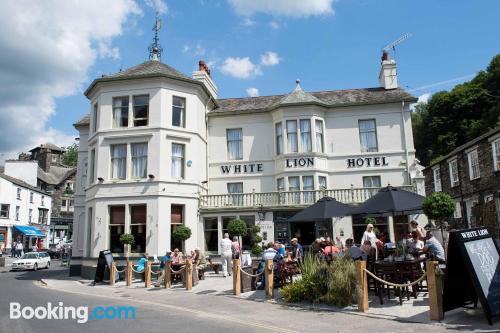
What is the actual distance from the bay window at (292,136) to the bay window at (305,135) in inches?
13.9

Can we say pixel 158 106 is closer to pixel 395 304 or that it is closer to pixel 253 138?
pixel 253 138

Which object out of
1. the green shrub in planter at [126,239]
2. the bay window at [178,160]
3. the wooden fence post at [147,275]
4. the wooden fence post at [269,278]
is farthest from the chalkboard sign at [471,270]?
the bay window at [178,160]

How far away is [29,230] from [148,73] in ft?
116

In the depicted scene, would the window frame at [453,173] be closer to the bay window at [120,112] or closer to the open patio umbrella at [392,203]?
the open patio umbrella at [392,203]

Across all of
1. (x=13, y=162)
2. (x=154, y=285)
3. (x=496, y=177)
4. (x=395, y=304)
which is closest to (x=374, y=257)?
(x=395, y=304)

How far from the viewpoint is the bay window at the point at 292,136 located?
2453 centimetres

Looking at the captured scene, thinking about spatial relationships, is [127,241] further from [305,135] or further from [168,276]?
[305,135]

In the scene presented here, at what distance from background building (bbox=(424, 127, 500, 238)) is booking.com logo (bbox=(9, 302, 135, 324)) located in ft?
68.4

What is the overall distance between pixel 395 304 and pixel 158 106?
15.9 m

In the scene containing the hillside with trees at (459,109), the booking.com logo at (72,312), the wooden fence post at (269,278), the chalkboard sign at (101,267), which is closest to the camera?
the booking.com logo at (72,312)

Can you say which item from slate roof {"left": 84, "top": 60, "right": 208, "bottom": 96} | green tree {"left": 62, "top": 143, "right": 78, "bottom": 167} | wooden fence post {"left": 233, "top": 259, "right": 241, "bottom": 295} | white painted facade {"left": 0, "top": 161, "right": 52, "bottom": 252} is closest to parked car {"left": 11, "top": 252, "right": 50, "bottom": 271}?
slate roof {"left": 84, "top": 60, "right": 208, "bottom": 96}

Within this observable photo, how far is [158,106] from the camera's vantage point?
72.1 feet

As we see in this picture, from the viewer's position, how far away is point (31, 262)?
2831 cm

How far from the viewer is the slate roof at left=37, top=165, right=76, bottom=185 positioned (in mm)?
62250
